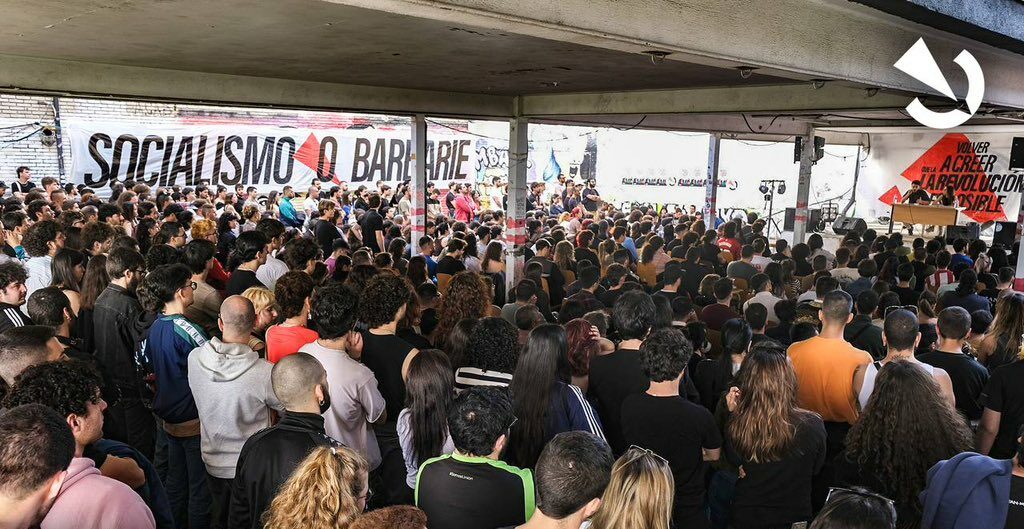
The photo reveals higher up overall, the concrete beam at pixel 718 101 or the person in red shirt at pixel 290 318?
the concrete beam at pixel 718 101

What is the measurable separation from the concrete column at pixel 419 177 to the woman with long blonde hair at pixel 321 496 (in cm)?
970

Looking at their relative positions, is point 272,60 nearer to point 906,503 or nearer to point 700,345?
point 700,345

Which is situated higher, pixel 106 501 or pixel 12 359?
pixel 12 359

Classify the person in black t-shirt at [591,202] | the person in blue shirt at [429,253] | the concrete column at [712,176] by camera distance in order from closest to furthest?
A: the person in blue shirt at [429,253], the concrete column at [712,176], the person in black t-shirt at [591,202]

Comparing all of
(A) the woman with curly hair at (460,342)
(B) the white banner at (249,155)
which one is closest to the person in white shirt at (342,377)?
(A) the woman with curly hair at (460,342)

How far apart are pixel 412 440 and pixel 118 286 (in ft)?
8.82

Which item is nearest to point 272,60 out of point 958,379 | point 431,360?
point 431,360

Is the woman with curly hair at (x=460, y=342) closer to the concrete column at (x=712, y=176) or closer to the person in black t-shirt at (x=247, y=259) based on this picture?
the person in black t-shirt at (x=247, y=259)

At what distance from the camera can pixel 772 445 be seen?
10.7 ft

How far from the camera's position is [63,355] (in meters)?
3.61

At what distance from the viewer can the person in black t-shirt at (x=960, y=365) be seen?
448 centimetres

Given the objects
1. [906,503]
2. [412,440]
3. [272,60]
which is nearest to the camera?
[906,503]

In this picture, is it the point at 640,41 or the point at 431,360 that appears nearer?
the point at 431,360

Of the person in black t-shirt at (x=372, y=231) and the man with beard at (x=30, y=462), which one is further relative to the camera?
the person in black t-shirt at (x=372, y=231)
